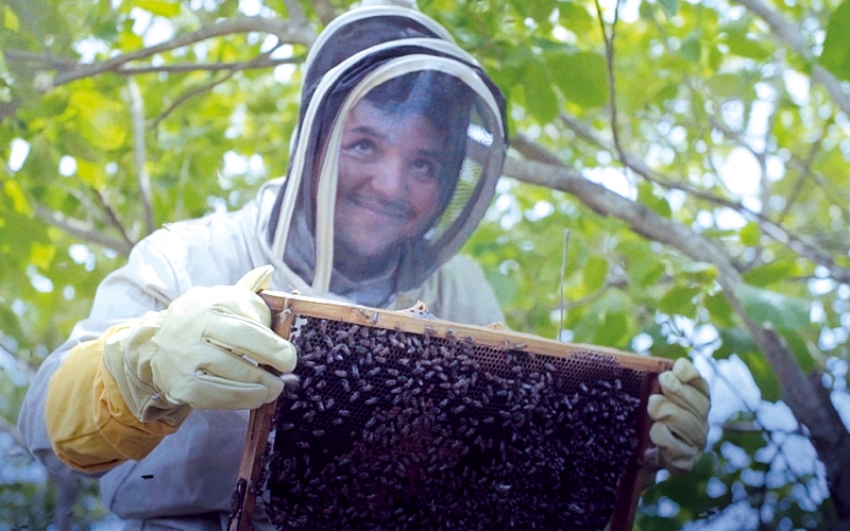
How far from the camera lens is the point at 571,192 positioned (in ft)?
13.5

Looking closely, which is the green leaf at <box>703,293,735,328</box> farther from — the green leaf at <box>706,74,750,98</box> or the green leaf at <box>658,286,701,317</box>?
the green leaf at <box>706,74,750,98</box>

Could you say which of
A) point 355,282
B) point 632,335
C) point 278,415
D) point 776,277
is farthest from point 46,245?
point 776,277

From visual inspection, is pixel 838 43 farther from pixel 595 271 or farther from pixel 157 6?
pixel 157 6

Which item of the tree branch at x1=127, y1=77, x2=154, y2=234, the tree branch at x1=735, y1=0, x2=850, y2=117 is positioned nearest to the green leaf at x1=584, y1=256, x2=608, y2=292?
the tree branch at x1=735, y1=0, x2=850, y2=117

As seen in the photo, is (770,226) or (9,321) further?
(770,226)

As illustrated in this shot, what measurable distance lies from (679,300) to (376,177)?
4.81 feet

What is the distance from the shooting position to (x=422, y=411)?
2365 mm

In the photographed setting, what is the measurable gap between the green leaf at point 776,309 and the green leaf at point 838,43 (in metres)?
1.01

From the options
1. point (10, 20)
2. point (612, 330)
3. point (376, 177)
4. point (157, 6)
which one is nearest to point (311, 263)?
point (376, 177)

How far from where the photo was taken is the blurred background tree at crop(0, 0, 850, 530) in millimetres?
3564

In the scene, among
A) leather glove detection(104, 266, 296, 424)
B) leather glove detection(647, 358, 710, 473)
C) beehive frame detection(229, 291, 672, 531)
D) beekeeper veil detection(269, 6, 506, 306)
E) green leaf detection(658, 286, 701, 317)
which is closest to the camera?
leather glove detection(104, 266, 296, 424)

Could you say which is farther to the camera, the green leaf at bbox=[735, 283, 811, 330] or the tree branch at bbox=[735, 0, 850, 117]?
the tree branch at bbox=[735, 0, 850, 117]

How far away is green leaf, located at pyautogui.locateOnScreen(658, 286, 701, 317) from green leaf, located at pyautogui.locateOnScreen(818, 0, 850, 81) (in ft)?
3.48

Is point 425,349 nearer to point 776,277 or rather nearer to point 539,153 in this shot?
point 776,277
